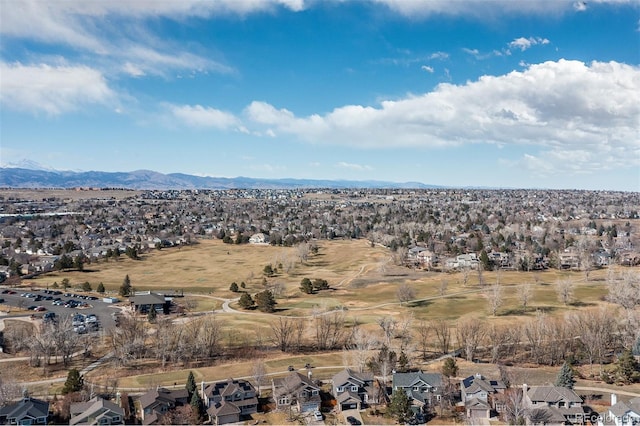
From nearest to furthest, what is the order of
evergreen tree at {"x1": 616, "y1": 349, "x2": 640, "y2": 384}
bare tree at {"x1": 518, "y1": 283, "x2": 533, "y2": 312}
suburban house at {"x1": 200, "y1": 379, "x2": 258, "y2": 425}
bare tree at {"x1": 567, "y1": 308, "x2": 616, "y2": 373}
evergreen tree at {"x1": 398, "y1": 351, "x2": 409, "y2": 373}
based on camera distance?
1. suburban house at {"x1": 200, "y1": 379, "x2": 258, "y2": 425}
2. evergreen tree at {"x1": 616, "y1": 349, "x2": 640, "y2": 384}
3. evergreen tree at {"x1": 398, "y1": 351, "x2": 409, "y2": 373}
4. bare tree at {"x1": 567, "y1": 308, "x2": 616, "y2": 373}
5. bare tree at {"x1": 518, "y1": 283, "x2": 533, "y2": 312}

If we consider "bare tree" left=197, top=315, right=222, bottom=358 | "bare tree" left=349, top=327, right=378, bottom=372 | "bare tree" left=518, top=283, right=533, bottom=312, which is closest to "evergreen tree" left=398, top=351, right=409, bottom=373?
"bare tree" left=349, top=327, right=378, bottom=372

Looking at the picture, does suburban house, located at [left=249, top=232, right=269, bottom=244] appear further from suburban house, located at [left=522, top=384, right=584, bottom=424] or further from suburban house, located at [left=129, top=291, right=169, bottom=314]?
suburban house, located at [left=522, top=384, right=584, bottom=424]

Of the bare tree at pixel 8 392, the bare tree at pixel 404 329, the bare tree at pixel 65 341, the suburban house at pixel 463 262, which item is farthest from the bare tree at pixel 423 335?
the suburban house at pixel 463 262

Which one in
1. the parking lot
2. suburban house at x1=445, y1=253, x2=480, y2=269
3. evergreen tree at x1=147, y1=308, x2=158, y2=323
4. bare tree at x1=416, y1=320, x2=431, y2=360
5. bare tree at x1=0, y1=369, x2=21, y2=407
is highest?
suburban house at x1=445, y1=253, x2=480, y2=269

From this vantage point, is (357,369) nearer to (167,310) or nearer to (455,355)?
(455,355)

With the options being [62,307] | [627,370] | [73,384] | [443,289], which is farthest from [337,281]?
[73,384]

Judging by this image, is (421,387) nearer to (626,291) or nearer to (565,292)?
(565,292)

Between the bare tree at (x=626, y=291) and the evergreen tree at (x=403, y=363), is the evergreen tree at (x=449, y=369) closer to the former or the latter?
the evergreen tree at (x=403, y=363)
